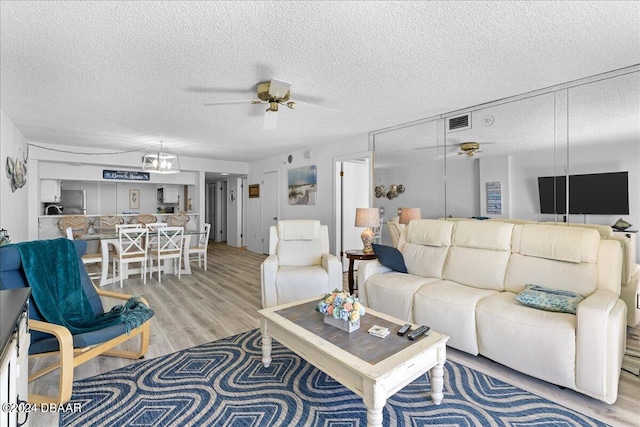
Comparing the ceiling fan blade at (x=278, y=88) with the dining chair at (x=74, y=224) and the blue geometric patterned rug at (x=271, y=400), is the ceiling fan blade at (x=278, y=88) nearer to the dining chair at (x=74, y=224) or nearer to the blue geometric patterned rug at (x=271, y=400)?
the blue geometric patterned rug at (x=271, y=400)

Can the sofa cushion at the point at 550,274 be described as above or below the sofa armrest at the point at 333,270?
above

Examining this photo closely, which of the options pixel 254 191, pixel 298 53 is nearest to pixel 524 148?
pixel 298 53

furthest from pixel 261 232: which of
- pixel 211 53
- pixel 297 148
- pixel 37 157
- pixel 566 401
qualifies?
pixel 566 401

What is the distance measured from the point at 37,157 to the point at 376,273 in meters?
→ 6.27

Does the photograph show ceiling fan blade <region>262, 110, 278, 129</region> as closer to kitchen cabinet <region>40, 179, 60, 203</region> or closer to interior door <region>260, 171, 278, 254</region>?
interior door <region>260, 171, 278, 254</region>

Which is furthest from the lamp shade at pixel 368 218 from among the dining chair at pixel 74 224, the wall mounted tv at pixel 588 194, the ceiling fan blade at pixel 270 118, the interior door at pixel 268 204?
the dining chair at pixel 74 224

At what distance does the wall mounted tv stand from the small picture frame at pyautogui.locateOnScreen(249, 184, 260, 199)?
6031 millimetres

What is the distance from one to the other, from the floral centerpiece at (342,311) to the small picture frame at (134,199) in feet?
28.2

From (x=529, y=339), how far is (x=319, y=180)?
14.2ft

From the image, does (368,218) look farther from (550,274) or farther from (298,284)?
(550,274)

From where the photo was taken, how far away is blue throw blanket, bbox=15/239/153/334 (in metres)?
2.12

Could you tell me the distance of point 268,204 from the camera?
24.5 feet

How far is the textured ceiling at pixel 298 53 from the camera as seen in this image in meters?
1.82

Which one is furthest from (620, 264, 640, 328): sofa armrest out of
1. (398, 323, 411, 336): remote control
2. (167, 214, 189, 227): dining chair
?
(167, 214, 189, 227): dining chair
